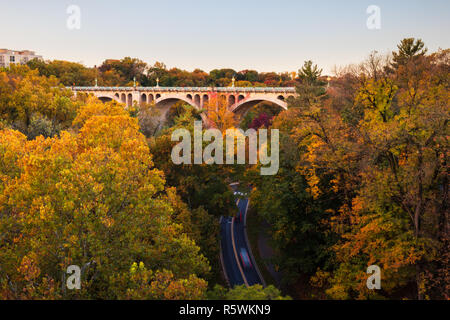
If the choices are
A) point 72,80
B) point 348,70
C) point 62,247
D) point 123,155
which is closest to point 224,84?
point 72,80

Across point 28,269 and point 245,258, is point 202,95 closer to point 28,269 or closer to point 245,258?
point 245,258

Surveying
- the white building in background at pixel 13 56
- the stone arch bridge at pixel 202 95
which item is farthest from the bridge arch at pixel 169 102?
the white building in background at pixel 13 56

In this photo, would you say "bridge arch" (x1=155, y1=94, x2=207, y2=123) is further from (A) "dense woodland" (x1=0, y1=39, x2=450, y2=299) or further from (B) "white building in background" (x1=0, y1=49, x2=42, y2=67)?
(B) "white building in background" (x1=0, y1=49, x2=42, y2=67)

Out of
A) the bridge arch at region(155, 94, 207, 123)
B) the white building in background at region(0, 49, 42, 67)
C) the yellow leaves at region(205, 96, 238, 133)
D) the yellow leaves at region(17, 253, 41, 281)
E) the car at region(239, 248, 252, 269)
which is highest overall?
the white building in background at region(0, 49, 42, 67)

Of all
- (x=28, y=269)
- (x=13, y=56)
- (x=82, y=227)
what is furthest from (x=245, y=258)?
(x=13, y=56)

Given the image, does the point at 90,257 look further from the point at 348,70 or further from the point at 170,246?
the point at 348,70

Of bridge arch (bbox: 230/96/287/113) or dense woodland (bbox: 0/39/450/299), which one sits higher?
bridge arch (bbox: 230/96/287/113)

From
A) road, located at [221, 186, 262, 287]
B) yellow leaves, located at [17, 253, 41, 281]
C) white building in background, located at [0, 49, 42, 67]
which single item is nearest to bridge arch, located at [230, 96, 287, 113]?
road, located at [221, 186, 262, 287]
